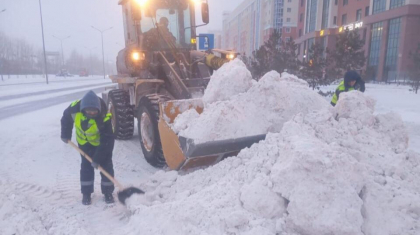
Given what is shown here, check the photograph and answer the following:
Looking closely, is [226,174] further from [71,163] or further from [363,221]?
[71,163]

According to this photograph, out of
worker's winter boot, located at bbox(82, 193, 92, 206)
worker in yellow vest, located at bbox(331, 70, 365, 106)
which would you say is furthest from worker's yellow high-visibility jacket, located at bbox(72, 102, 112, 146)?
worker in yellow vest, located at bbox(331, 70, 365, 106)

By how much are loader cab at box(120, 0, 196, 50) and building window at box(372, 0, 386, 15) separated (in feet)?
104

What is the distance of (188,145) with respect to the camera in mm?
3877

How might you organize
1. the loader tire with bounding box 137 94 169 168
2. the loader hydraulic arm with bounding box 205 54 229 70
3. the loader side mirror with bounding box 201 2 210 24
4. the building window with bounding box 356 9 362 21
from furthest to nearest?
the building window with bounding box 356 9 362 21, the loader side mirror with bounding box 201 2 210 24, the loader hydraulic arm with bounding box 205 54 229 70, the loader tire with bounding box 137 94 169 168

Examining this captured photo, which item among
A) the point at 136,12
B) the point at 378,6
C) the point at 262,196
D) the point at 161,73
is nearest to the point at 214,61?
the point at 161,73

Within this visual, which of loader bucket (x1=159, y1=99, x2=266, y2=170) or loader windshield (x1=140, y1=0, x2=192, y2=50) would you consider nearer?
loader bucket (x1=159, y1=99, x2=266, y2=170)

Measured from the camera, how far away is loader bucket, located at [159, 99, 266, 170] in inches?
153

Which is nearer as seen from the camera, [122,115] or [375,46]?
[122,115]

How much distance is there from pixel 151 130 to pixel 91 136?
4.39 ft

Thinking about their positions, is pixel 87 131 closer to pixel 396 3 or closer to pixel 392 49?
pixel 392 49

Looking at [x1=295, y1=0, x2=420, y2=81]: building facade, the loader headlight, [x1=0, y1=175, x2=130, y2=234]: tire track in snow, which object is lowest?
[x1=0, y1=175, x2=130, y2=234]: tire track in snow

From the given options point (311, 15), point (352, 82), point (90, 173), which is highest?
point (311, 15)

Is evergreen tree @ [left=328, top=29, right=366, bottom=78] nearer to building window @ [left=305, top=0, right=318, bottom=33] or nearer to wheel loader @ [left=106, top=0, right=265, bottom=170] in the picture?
wheel loader @ [left=106, top=0, right=265, bottom=170]

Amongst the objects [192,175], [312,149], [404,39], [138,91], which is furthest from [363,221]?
[404,39]
